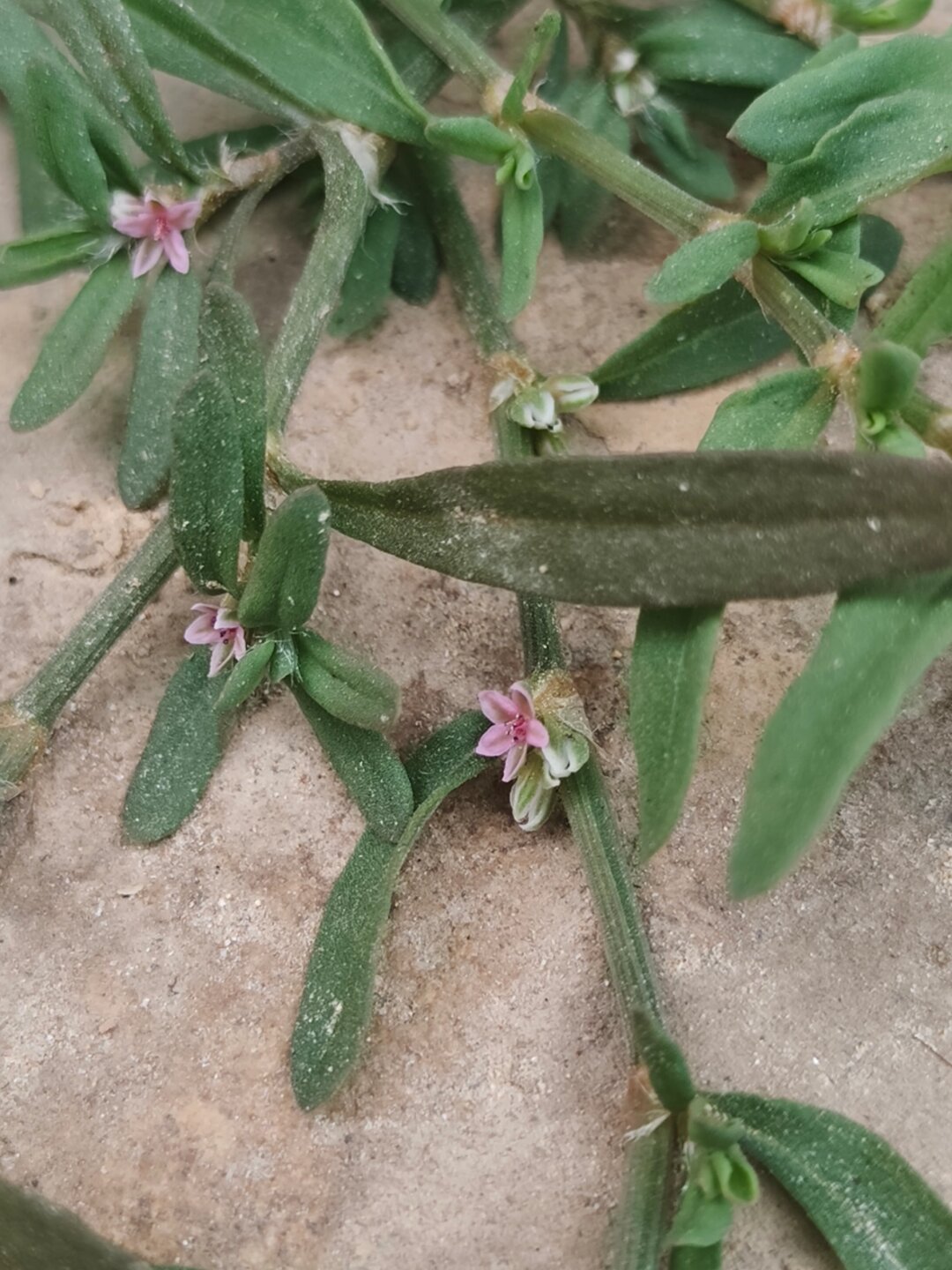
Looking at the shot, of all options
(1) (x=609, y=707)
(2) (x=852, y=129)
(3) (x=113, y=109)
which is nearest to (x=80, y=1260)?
(1) (x=609, y=707)

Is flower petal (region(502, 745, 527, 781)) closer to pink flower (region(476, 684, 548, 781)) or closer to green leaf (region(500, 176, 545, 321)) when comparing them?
pink flower (region(476, 684, 548, 781))

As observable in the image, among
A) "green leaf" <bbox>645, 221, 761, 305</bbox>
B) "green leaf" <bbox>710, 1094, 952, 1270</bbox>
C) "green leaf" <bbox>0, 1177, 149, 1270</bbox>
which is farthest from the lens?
"green leaf" <bbox>645, 221, 761, 305</bbox>

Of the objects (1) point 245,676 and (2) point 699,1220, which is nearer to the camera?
(2) point 699,1220

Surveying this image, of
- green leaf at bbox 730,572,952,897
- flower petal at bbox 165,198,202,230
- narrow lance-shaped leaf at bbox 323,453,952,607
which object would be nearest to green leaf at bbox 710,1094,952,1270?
green leaf at bbox 730,572,952,897

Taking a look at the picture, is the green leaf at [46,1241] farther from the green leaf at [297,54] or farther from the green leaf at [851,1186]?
the green leaf at [297,54]

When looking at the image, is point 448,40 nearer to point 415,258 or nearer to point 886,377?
point 415,258

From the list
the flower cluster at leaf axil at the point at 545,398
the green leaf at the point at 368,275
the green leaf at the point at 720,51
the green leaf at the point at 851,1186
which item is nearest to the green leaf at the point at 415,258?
the green leaf at the point at 368,275

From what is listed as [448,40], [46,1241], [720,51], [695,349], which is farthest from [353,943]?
[720,51]
